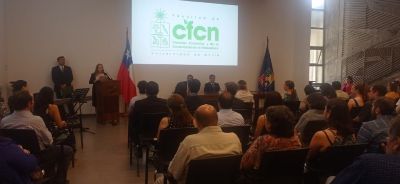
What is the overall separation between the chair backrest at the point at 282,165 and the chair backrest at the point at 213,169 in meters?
0.19

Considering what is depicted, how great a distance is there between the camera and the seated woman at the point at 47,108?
4.28 m

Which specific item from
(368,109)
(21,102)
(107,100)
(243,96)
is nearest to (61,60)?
(107,100)

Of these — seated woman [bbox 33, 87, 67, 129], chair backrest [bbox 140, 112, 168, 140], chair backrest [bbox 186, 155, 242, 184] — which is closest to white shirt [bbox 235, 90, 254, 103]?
chair backrest [bbox 140, 112, 168, 140]

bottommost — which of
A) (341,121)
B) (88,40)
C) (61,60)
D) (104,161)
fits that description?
(104,161)

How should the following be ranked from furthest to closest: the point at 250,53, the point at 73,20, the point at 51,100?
1. the point at 250,53
2. the point at 73,20
3. the point at 51,100

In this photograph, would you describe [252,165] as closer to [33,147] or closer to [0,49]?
[33,147]

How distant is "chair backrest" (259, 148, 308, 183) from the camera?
2.49 m

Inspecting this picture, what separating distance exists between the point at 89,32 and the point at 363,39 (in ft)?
27.9

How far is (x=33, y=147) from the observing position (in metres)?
3.21

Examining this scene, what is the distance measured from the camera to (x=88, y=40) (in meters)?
9.18

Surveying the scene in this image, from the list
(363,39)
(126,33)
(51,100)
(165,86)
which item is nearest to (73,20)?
(126,33)

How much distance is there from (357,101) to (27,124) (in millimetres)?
4321

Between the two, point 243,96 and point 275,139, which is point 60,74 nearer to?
point 243,96

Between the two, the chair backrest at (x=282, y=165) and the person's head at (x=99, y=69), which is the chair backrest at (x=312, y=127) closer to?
the chair backrest at (x=282, y=165)
